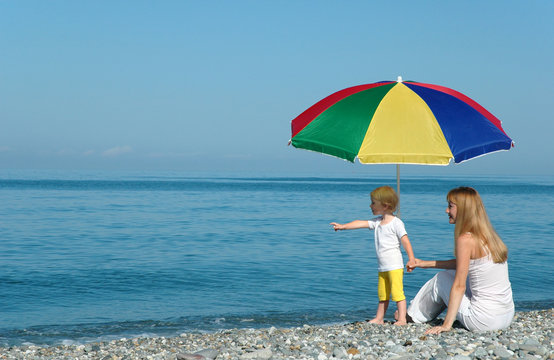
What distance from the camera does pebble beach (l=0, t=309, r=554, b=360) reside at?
5.24 metres

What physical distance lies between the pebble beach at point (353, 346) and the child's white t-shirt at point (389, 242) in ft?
2.64

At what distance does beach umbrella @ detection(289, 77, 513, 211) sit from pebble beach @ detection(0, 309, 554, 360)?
1937 millimetres

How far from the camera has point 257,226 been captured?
84.3ft

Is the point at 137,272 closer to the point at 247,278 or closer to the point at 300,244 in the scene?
the point at 247,278

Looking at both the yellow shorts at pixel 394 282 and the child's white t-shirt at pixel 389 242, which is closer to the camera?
the child's white t-shirt at pixel 389 242

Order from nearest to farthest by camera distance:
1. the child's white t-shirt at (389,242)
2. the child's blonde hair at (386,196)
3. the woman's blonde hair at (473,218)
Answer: the woman's blonde hair at (473,218) → the child's blonde hair at (386,196) → the child's white t-shirt at (389,242)

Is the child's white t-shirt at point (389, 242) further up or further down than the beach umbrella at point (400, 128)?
further down

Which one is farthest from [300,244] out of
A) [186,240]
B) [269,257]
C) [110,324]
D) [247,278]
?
[110,324]

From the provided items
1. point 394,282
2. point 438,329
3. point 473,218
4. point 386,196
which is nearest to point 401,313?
point 394,282

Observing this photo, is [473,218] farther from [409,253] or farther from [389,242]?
[389,242]

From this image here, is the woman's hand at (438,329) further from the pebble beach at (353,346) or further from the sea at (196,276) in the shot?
Result: the sea at (196,276)

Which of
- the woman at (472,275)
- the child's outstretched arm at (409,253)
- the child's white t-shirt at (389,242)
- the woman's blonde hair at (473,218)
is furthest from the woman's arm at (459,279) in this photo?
the child's white t-shirt at (389,242)

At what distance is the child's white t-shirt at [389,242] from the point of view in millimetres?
6512

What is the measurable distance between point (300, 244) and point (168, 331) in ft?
34.9
